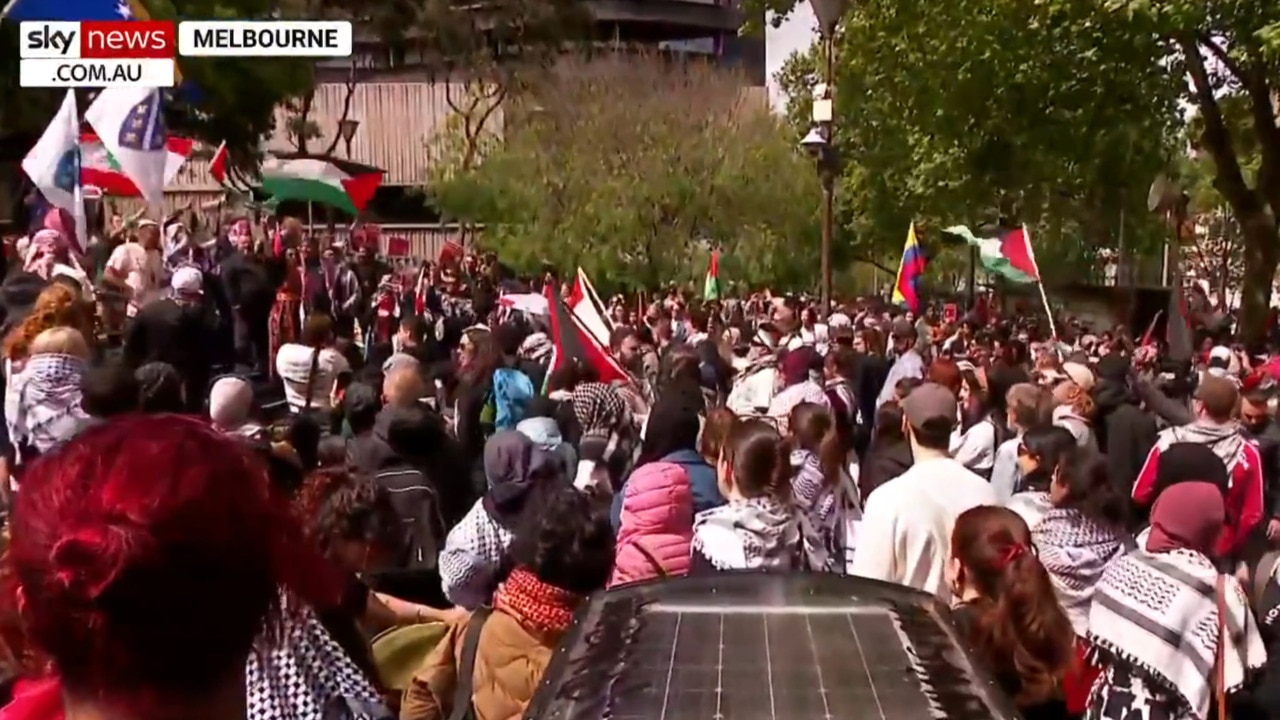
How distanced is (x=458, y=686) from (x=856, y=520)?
345cm

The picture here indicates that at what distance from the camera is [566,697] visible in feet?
10.8

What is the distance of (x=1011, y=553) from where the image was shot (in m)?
4.72

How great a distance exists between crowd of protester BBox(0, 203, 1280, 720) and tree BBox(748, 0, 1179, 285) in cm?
907

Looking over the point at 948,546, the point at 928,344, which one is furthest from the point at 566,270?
the point at 948,546

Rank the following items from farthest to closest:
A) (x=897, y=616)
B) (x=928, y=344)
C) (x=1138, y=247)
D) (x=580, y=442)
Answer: (x=1138, y=247) → (x=928, y=344) → (x=580, y=442) → (x=897, y=616)

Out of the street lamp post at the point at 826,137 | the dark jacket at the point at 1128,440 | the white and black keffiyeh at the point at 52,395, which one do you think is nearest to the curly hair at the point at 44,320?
the white and black keffiyeh at the point at 52,395

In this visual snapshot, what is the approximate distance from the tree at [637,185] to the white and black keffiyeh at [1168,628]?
118 feet

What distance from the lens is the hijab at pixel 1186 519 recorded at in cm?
508

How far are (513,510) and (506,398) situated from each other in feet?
14.8

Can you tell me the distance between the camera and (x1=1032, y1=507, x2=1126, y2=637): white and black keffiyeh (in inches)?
223

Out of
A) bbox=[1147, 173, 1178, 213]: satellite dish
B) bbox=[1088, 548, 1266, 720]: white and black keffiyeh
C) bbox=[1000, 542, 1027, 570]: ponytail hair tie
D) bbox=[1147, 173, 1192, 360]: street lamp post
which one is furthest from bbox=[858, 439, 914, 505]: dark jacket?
bbox=[1147, 173, 1178, 213]: satellite dish

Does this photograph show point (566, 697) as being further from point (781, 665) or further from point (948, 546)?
point (948, 546)

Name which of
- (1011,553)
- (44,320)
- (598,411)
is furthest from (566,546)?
(598,411)

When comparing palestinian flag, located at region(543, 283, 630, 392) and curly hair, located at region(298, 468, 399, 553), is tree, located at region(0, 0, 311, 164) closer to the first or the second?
palestinian flag, located at region(543, 283, 630, 392)
